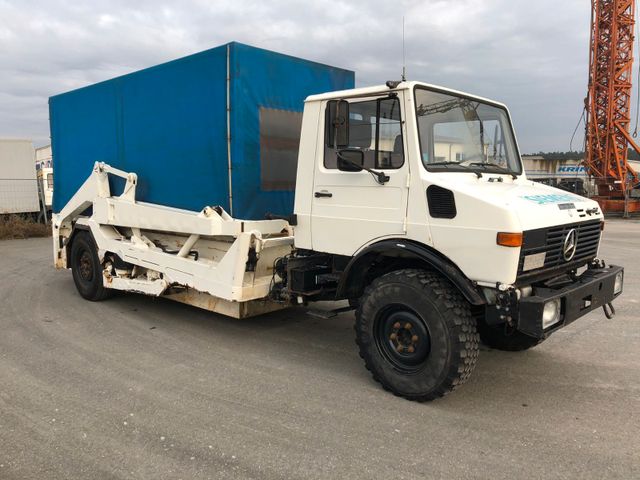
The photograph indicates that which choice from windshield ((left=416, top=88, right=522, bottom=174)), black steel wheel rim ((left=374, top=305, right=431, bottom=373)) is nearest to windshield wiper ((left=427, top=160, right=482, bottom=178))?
windshield ((left=416, top=88, right=522, bottom=174))

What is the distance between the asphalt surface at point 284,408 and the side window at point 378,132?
1.88m

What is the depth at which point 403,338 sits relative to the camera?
399 centimetres

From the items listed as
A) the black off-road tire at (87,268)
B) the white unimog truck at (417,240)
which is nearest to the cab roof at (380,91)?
the white unimog truck at (417,240)

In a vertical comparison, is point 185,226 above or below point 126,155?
below

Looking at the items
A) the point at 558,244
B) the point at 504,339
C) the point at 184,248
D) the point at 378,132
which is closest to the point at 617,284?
the point at 558,244

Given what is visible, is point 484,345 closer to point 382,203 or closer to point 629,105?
point 382,203

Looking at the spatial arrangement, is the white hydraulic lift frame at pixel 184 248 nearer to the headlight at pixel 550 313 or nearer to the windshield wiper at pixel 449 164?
the windshield wiper at pixel 449 164

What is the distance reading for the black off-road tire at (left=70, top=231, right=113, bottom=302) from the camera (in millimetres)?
6948

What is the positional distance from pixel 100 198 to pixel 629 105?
2458 cm

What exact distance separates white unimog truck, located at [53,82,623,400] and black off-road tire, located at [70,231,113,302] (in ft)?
7.25

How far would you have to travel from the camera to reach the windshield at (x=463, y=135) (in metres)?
4.00

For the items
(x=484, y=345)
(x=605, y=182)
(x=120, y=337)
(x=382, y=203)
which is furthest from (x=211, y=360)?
(x=605, y=182)

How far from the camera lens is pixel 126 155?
629 cm

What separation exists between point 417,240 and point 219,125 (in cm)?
236
